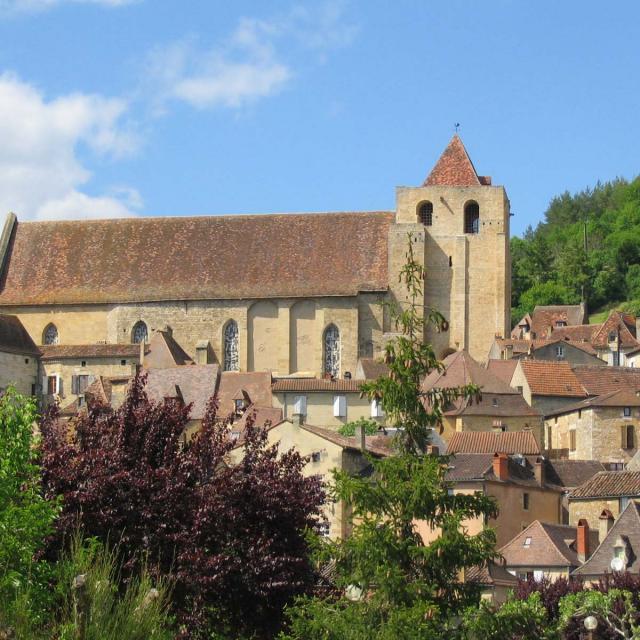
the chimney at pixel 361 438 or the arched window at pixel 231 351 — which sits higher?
the arched window at pixel 231 351

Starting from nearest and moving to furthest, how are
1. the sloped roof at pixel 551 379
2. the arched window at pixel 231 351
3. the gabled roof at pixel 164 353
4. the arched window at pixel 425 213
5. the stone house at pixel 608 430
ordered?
the stone house at pixel 608 430, the sloped roof at pixel 551 379, the gabled roof at pixel 164 353, the arched window at pixel 231 351, the arched window at pixel 425 213

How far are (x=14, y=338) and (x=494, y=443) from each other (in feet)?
86.8

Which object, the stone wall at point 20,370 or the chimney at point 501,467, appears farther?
the stone wall at point 20,370

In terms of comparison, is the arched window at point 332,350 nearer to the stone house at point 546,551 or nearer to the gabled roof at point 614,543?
the stone house at point 546,551

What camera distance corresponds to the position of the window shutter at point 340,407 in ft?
211

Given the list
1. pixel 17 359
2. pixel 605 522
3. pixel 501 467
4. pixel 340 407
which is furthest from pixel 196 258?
pixel 605 522

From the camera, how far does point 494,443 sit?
56625 millimetres

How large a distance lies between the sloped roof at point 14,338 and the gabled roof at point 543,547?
109 feet

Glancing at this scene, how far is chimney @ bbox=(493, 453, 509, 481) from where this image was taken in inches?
1951

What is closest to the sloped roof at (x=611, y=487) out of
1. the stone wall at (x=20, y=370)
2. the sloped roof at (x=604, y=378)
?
the sloped roof at (x=604, y=378)

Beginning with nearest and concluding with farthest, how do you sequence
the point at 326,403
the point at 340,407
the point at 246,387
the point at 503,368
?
the point at 340,407, the point at 326,403, the point at 503,368, the point at 246,387

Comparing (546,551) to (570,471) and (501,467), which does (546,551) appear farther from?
Answer: (570,471)

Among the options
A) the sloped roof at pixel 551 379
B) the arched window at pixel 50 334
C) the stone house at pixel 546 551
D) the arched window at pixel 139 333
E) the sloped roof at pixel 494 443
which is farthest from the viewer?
the arched window at pixel 50 334

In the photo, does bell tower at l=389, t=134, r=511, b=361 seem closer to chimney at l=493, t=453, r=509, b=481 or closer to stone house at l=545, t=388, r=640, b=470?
stone house at l=545, t=388, r=640, b=470
